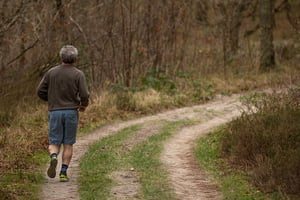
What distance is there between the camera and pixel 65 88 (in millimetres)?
9188

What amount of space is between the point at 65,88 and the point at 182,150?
150 inches

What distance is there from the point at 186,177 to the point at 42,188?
7.52 ft

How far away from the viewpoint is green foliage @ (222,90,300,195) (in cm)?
855

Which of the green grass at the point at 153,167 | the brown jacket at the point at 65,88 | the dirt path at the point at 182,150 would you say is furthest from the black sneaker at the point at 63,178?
the green grass at the point at 153,167

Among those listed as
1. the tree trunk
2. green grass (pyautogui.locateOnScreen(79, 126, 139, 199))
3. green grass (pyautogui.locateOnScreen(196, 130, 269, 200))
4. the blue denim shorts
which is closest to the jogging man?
the blue denim shorts

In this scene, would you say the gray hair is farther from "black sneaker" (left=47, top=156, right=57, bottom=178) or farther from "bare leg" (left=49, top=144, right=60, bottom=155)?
"black sneaker" (left=47, top=156, right=57, bottom=178)

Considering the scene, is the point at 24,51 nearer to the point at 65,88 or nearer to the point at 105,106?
the point at 105,106

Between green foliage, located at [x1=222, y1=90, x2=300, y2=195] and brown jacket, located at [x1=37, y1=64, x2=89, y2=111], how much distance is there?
2815mm

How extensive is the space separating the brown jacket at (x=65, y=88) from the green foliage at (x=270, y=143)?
2.81m

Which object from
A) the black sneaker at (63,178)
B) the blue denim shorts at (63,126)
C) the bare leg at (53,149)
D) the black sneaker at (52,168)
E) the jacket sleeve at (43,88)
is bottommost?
the black sneaker at (63,178)

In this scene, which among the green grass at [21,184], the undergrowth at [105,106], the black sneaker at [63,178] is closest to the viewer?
the green grass at [21,184]

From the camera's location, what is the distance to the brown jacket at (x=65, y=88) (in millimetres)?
9180

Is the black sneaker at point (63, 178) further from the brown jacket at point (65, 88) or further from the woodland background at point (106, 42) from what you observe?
the woodland background at point (106, 42)

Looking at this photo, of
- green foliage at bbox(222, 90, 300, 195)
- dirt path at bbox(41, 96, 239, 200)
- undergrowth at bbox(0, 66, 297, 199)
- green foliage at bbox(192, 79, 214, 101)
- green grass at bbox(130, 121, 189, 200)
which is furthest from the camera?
green foliage at bbox(192, 79, 214, 101)
